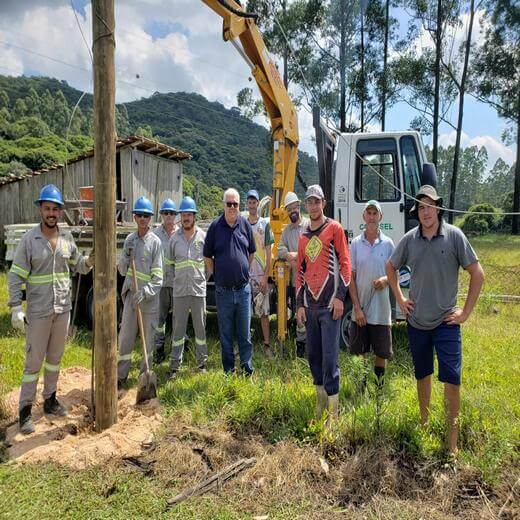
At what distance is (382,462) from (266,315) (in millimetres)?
2820

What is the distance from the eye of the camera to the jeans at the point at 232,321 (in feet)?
14.8

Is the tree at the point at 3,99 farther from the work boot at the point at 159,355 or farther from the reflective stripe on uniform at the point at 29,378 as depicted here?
the reflective stripe on uniform at the point at 29,378

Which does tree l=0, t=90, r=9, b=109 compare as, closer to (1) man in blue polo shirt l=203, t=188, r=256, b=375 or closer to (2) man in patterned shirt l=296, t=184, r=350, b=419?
(1) man in blue polo shirt l=203, t=188, r=256, b=375

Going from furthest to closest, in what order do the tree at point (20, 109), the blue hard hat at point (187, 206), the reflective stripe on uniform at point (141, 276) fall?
the tree at point (20, 109) < the blue hard hat at point (187, 206) < the reflective stripe on uniform at point (141, 276)

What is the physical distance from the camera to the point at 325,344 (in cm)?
350

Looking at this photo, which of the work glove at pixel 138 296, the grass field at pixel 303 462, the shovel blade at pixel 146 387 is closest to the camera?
the grass field at pixel 303 462

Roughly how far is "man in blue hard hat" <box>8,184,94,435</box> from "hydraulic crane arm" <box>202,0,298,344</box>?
259 centimetres

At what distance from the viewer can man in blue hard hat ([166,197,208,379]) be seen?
4902 mm

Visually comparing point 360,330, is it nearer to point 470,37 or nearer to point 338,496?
point 338,496

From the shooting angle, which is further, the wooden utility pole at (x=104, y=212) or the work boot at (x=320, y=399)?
the work boot at (x=320, y=399)

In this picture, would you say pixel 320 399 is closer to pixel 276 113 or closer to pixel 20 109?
pixel 276 113

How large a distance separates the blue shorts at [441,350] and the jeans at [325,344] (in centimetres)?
61

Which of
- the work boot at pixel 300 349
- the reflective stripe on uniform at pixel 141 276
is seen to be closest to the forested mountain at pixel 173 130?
the reflective stripe on uniform at pixel 141 276

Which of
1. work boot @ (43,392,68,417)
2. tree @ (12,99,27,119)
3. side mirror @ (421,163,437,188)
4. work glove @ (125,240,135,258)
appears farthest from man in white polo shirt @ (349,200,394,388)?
tree @ (12,99,27,119)
